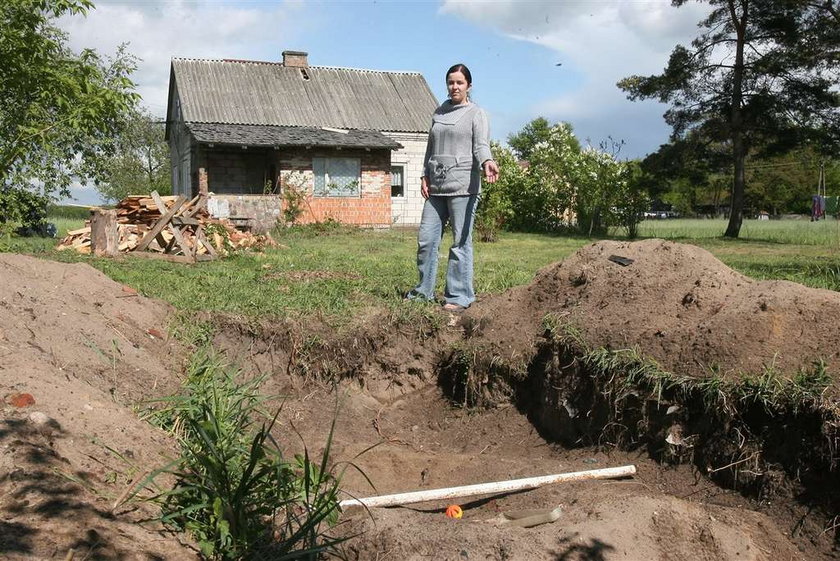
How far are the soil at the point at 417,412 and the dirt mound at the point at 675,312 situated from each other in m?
0.01

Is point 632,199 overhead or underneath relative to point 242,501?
overhead

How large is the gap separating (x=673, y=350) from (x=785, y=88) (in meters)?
17.9

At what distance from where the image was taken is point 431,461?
490cm

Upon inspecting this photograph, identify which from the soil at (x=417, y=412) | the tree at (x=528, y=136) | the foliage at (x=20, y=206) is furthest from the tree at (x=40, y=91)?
the tree at (x=528, y=136)

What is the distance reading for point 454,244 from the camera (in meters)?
6.55

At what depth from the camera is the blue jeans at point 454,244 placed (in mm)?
6441

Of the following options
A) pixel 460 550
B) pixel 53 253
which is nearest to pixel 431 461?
pixel 460 550

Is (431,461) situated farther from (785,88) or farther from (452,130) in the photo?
(785,88)

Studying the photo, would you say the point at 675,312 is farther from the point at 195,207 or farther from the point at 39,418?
the point at 195,207

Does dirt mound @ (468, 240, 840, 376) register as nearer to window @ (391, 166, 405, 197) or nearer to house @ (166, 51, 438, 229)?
house @ (166, 51, 438, 229)

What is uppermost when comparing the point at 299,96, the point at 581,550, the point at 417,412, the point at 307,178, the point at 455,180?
the point at 299,96

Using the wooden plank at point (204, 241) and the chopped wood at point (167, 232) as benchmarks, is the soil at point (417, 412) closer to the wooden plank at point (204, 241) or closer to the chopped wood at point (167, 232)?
the wooden plank at point (204, 241)

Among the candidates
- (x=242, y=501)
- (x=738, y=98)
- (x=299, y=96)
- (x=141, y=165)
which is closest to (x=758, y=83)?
(x=738, y=98)

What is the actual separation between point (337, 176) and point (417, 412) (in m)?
17.8
